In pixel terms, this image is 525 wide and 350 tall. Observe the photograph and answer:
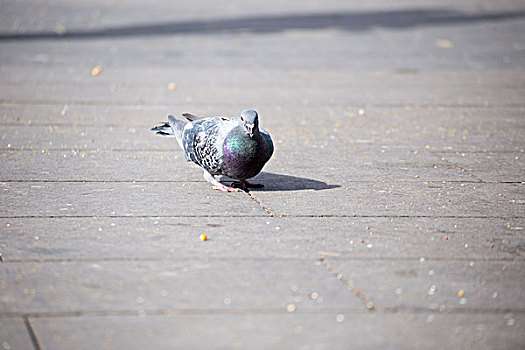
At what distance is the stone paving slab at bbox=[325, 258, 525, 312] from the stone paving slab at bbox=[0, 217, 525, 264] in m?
0.13

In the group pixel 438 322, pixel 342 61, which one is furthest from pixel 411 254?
pixel 342 61

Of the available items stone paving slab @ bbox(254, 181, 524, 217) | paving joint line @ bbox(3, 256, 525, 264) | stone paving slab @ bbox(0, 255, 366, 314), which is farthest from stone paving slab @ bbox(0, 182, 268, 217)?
stone paving slab @ bbox(0, 255, 366, 314)

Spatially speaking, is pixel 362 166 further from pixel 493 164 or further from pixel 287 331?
pixel 287 331

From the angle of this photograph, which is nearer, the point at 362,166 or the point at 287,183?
the point at 287,183

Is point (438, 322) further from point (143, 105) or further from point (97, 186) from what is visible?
point (143, 105)

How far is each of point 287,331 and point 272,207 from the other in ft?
7.01

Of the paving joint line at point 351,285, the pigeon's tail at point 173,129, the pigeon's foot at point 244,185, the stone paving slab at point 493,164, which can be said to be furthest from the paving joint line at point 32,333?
the stone paving slab at point 493,164

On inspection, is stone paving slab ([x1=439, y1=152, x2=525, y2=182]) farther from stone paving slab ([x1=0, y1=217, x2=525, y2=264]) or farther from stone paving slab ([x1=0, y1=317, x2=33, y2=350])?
stone paving slab ([x1=0, y1=317, x2=33, y2=350])

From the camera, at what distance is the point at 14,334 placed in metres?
3.75

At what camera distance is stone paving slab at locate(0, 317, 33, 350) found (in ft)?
11.9

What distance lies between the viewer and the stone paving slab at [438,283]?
420 cm

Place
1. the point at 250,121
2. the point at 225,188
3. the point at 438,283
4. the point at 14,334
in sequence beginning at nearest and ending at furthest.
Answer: the point at 14,334
the point at 438,283
the point at 250,121
the point at 225,188

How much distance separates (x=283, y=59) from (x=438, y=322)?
32.8ft

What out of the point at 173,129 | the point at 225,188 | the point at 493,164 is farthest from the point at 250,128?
the point at 493,164
